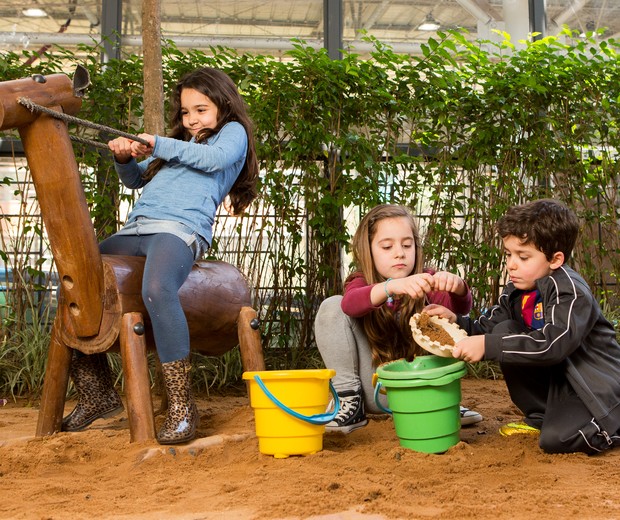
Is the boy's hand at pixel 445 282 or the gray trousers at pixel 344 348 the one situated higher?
the boy's hand at pixel 445 282

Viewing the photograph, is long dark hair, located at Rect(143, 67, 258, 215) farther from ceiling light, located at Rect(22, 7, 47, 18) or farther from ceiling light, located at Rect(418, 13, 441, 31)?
ceiling light, located at Rect(418, 13, 441, 31)

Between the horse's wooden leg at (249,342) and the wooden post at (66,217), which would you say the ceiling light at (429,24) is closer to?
the horse's wooden leg at (249,342)

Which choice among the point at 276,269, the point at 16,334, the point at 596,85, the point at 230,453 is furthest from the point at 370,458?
the point at 596,85

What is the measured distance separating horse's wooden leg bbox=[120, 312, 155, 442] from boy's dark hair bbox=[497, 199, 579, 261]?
1298 millimetres

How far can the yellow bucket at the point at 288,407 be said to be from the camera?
220cm

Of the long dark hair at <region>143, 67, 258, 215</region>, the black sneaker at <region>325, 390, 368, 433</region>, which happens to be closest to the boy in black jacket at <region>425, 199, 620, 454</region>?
the black sneaker at <region>325, 390, 368, 433</region>

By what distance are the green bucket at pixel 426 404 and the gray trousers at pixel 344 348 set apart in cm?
42

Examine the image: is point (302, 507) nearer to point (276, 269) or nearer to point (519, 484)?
point (519, 484)

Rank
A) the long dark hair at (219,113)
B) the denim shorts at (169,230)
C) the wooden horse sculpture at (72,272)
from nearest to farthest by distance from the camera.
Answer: the wooden horse sculpture at (72,272), the denim shorts at (169,230), the long dark hair at (219,113)

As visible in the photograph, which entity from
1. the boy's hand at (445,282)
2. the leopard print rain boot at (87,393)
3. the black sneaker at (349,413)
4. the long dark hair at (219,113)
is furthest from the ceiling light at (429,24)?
the leopard print rain boot at (87,393)

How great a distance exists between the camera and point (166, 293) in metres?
2.36

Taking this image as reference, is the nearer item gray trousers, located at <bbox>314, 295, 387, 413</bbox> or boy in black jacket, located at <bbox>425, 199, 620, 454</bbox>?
boy in black jacket, located at <bbox>425, 199, 620, 454</bbox>

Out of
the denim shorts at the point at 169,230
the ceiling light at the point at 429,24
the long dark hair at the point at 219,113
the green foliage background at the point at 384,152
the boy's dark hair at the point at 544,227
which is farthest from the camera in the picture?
the ceiling light at the point at 429,24

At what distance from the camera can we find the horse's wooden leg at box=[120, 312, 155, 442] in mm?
2332
